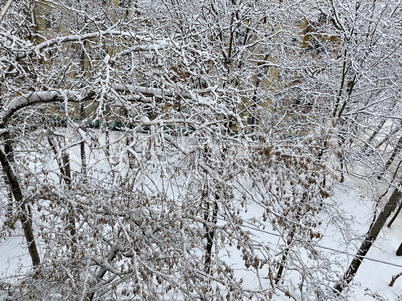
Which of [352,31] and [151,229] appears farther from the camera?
[352,31]

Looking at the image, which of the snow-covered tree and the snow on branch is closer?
the snow-covered tree

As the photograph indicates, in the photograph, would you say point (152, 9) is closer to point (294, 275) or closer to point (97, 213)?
point (97, 213)

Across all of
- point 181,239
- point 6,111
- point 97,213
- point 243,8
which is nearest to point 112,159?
point 97,213

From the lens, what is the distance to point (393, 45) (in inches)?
344

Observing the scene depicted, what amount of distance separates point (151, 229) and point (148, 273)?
830 mm

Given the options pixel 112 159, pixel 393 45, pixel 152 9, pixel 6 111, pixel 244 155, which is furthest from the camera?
pixel 152 9

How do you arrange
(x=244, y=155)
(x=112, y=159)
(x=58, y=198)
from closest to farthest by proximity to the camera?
(x=112, y=159) < (x=244, y=155) < (x=58, y=198)

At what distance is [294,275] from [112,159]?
32.1ft

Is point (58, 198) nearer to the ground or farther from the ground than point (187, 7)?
nearer to the ground

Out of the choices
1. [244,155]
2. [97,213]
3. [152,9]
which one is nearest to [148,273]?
[97,213]

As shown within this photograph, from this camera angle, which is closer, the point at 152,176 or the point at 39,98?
the point at 152,176

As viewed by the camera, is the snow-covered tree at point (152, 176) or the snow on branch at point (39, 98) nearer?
the snow-covered tree at point (152, 176)

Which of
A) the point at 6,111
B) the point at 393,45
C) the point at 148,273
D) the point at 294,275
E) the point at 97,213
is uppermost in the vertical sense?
the point at 393,45

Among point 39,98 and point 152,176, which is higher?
point 39,98
